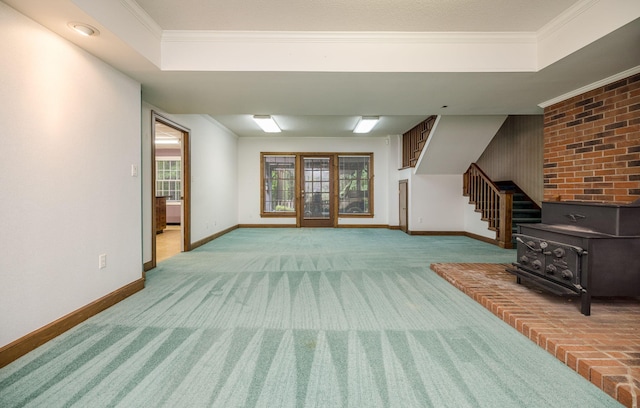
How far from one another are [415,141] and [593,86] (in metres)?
3.96

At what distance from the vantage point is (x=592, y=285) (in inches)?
89.1

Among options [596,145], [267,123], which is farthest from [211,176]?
[596,145]

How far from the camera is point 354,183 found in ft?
28.6

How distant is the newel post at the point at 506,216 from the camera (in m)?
5.32

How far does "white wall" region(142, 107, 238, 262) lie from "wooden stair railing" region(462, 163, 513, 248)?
555cm

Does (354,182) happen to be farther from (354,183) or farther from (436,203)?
(436,203)

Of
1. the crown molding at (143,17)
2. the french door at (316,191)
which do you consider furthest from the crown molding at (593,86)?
the french door at (316,191)

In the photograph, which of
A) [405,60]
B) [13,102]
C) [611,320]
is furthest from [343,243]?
[13,102]

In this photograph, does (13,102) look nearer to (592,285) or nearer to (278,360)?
(278,360)

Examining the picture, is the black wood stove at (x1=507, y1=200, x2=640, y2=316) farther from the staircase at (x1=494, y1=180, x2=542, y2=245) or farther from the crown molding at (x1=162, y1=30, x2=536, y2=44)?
the staircase at (x1=494, y1=180, x2=542, y2=245)

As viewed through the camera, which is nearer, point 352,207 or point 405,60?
point 405,60

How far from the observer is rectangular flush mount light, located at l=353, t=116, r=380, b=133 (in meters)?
6.03

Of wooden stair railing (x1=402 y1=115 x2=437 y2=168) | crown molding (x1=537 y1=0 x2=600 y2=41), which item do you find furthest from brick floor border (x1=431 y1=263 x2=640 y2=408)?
wooden stair railing (x1=402 y1=115 x2=437 y2=168)

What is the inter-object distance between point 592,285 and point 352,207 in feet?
21.5
